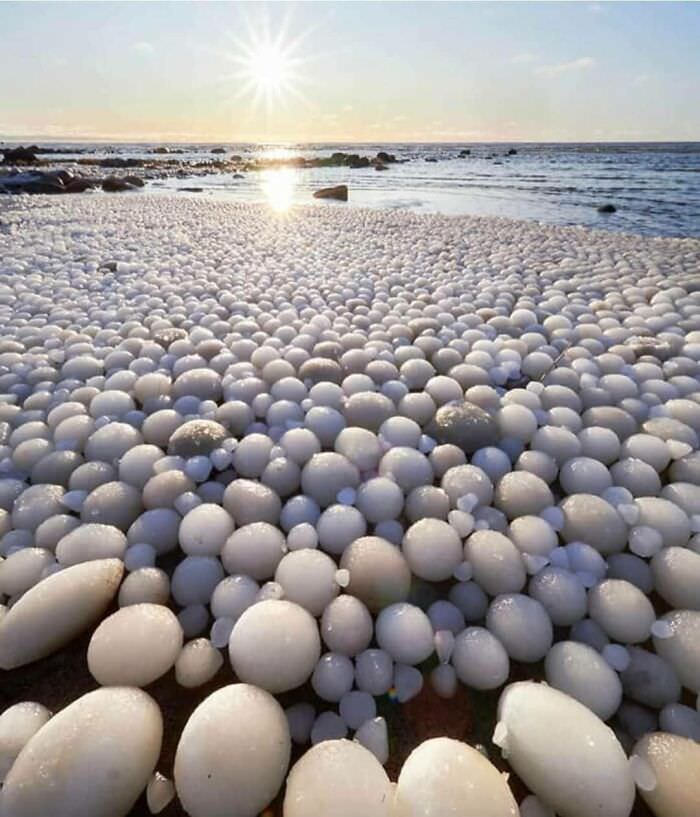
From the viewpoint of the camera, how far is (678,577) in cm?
122

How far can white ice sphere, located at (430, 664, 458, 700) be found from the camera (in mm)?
1071

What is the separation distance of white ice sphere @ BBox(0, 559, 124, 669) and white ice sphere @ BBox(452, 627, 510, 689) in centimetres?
84

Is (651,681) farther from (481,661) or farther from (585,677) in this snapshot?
(481,661)

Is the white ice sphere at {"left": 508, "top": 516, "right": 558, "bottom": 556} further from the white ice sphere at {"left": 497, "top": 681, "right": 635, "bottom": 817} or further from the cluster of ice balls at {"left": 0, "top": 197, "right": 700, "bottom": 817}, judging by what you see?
the white ice sphere at {"left": 497, "top": 681, "right": 635, "bottom": 817}

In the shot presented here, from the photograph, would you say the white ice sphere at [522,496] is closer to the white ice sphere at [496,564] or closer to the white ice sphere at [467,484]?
the white ice sphere at [467,484]

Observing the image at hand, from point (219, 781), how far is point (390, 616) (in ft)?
1.49

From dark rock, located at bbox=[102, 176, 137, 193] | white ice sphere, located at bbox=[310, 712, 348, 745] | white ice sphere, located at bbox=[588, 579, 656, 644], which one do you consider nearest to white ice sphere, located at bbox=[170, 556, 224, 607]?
white ice sphere, located at bbox=[310, 712, 348, 745]

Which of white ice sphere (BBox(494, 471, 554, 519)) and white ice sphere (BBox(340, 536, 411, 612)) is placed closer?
white ice sphere (BBox(340, 536, 411, 612))

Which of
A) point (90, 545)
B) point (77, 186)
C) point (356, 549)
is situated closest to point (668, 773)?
point (356, 549)

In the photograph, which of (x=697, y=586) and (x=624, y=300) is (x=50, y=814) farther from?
(x=624, y=300)

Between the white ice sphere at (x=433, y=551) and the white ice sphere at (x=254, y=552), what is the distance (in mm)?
340

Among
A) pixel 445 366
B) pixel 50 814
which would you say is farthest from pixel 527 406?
pixel 50 814

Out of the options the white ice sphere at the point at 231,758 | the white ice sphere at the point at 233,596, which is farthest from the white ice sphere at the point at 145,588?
the white ice sphere at the point at 231,758

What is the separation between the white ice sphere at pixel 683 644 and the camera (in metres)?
1.05
